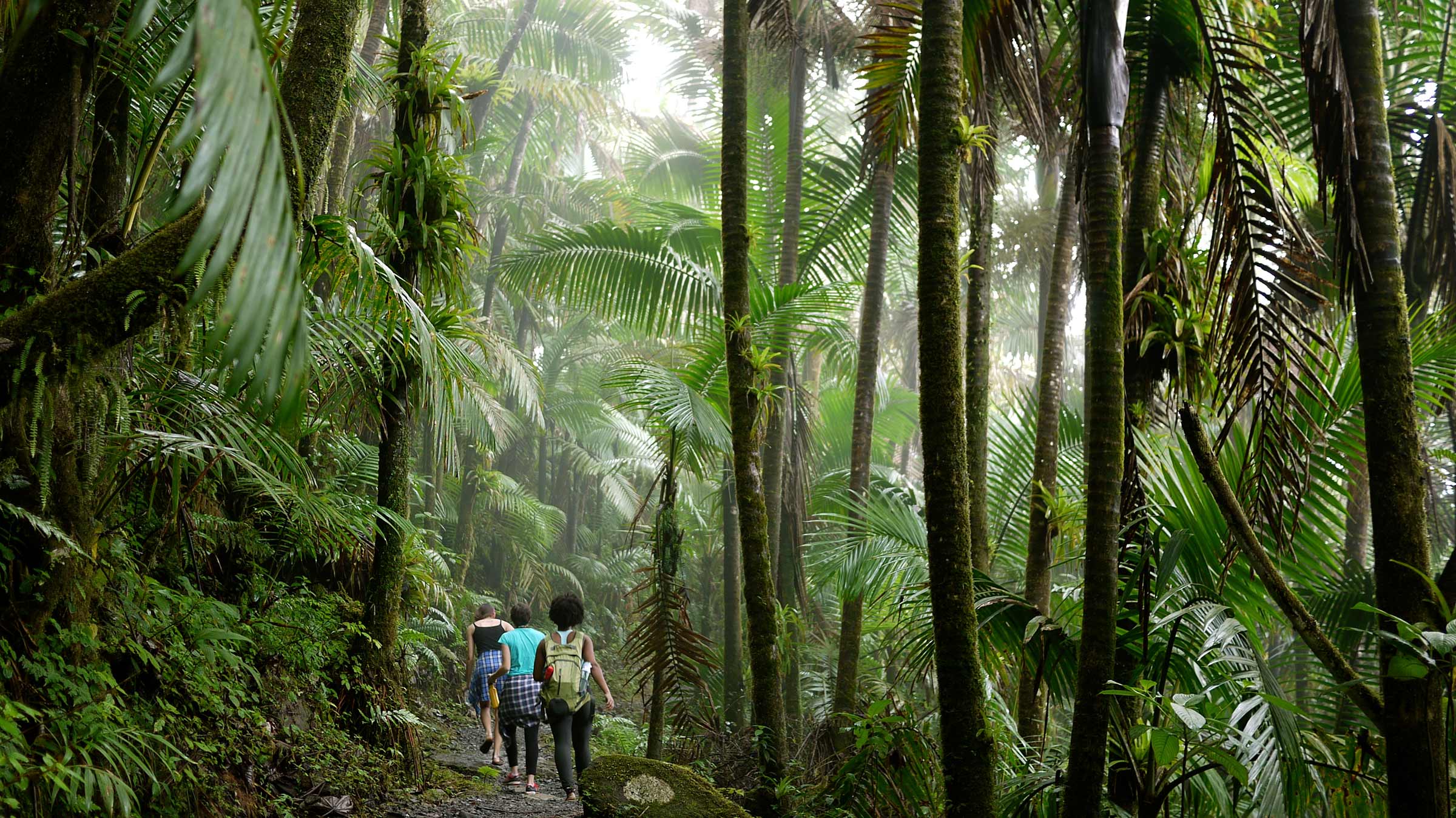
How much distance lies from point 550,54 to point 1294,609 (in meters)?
Answer: 19.4

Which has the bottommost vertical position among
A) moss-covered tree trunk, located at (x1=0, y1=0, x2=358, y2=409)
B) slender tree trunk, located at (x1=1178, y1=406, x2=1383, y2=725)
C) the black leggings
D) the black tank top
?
the black leggings

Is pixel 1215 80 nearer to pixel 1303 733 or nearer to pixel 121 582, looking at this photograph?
pixel 1303 733

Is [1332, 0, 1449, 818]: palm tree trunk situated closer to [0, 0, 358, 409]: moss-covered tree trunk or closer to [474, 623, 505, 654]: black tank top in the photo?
[0, 0, 358, 409]: moss-covered tree trunk

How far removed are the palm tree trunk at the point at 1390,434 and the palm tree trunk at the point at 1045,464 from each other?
154 centimetres

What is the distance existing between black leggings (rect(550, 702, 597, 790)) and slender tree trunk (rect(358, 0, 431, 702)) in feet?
3.81

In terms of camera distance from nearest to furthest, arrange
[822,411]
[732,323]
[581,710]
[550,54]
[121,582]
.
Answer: [121,582], [732,323], [581,710], [822,411], [550,54]

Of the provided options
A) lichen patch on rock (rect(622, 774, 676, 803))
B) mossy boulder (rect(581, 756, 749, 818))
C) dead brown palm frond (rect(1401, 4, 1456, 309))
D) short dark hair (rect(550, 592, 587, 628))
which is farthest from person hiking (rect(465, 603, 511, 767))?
dead brown palm frond (rect(1401, 4, 1456, 309))

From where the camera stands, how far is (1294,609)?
3461mm

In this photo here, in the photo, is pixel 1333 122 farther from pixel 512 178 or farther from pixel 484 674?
pixel 512 178

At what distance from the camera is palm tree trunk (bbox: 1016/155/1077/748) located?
5.22 m

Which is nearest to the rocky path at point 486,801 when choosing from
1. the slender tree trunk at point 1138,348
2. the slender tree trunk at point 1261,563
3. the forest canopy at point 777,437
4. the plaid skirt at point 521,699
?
the forest canopy at point 777,437

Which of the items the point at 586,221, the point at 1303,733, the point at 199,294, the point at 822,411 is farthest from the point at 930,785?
the point at 586,221

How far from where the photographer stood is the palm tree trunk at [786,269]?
8.36 meters

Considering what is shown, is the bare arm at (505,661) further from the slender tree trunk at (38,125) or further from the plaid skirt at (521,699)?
the slender tree trunk at (38,125)
